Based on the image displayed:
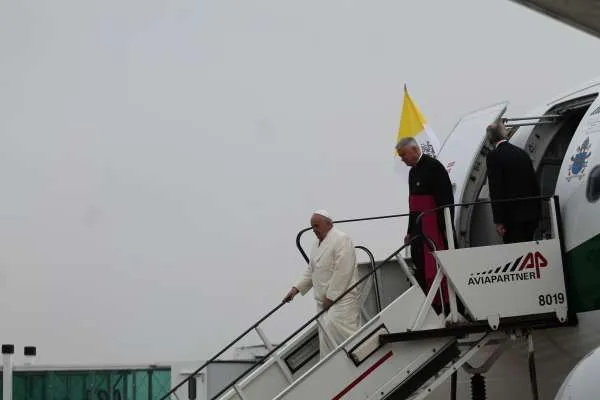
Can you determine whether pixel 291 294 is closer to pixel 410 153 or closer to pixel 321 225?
pixel 321 225

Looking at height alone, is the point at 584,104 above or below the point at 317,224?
above

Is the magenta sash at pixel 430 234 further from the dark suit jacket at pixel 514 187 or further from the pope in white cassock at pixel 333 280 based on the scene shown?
the pope in white cassock at pixel 333 280

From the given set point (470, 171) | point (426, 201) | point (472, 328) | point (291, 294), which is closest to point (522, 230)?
point (426, 201)

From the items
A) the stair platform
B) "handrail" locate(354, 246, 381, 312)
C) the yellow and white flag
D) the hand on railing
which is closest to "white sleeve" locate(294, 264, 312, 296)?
the hand on railing

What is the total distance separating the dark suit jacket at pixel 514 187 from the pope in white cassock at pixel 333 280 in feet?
4.60

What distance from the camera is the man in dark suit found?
8.83 metres

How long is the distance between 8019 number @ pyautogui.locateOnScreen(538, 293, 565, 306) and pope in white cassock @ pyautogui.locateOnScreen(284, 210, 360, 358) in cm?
163

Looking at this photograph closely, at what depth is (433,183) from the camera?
9172 millimetres

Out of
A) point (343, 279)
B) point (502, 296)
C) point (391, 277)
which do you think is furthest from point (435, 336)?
point (391, 277)

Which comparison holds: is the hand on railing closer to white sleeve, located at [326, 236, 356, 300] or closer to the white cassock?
the white cassock

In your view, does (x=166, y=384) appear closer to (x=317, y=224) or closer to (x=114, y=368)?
(x=114, y=368)

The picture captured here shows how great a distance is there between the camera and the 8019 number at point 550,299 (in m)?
8.52

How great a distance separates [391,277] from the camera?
35.0ft

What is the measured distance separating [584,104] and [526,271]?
2002 mm
